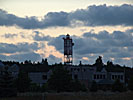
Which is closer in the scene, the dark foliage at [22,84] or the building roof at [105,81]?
the dark foliage at [22,84]

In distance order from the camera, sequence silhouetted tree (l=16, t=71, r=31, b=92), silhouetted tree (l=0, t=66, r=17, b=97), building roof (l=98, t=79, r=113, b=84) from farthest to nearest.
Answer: building roof (l=98, t=79, r=113, b=84) < silhouetted tree (l=16, t=71, r=31, b=92) < silhouetted tree (l=0, t=66, r=17, b=97)

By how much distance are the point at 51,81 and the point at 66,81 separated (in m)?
3.09

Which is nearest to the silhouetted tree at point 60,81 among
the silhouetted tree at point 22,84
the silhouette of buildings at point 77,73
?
the silhouetted tree at point 22,84

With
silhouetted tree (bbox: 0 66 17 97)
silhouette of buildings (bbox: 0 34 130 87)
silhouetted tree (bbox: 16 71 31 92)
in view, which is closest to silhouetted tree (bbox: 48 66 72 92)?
silhouetted tree (bbox: 16 71 31 92)

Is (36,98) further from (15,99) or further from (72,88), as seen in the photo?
(72,88)

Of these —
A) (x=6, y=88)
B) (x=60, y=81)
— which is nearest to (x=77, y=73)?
(x=60, y=81)

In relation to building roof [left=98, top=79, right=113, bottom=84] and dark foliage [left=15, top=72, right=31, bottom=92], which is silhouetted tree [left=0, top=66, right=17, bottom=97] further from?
building roof [left=98, top=79, right=113, bottom=84]

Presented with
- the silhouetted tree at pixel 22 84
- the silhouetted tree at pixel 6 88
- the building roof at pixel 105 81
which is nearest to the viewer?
the silhouetted tree at pixel 6 88

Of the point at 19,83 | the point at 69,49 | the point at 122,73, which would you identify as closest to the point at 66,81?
the point at 19,83

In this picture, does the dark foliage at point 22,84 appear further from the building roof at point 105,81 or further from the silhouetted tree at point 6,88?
the building roof at point 105,81

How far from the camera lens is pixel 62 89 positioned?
63.2 m

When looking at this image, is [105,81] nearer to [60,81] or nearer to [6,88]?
[60,81]

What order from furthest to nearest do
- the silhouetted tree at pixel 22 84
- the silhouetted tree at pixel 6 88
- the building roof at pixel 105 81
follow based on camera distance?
the building roof at pixel 105 81 → the silhouetted tree at pixel 22 84 → the silhouetted tree at pixel 6 88

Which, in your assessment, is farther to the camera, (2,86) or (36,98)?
(2,86)
